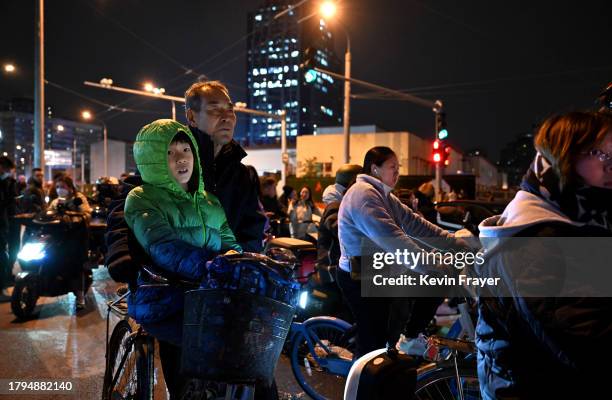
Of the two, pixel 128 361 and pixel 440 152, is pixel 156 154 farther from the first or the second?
pixel 440 152

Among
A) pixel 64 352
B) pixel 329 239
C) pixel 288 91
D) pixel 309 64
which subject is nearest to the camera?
pixel 329 239

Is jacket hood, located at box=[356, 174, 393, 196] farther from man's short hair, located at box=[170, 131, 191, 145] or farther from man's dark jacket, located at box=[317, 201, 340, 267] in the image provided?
man's short hair, located at box=[170, 131, 191, 145]

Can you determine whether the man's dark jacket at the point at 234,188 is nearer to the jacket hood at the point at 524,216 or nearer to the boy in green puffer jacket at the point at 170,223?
the boy in green puffer jacket at the point at 170,223

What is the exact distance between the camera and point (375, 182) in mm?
3967

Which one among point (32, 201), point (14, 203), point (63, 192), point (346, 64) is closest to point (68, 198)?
point (63, 192)

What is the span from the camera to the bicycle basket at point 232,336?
2127 mm

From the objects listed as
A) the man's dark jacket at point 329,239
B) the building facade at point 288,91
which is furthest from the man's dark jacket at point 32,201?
the building facade at point 288,91

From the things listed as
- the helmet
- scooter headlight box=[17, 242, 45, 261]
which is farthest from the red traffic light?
scooter headlight box=[17, 242, 45, 261]

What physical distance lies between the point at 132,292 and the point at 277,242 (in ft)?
9.74

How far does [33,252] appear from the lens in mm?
7395

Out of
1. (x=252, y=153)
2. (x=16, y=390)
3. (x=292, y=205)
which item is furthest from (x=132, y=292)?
(x=252, y=153)

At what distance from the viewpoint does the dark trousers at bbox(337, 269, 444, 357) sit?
156 inches

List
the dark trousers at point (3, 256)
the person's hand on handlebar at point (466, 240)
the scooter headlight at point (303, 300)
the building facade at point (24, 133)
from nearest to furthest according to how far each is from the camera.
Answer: the person's hand on handlebar at point (466, 240) < the scooter headlight at point (303, 300) < the dark trousers at point (3, 256) < the building facade at point (24, 133)

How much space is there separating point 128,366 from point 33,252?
4953 millimetres
